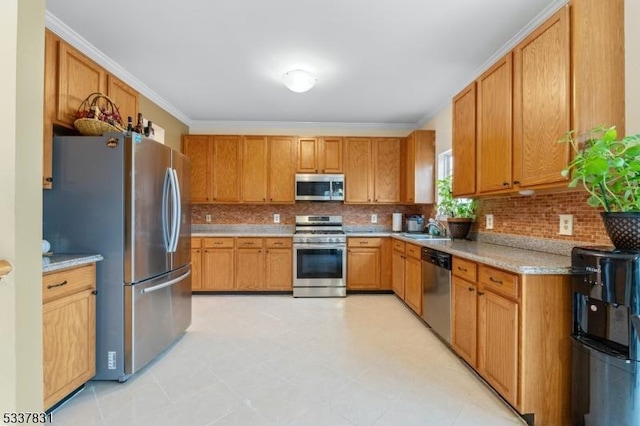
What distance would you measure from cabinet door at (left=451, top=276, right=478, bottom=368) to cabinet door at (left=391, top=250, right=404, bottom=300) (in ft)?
4.47

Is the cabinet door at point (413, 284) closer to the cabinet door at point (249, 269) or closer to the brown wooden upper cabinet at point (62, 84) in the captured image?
the cabinet door at point (249, 269)

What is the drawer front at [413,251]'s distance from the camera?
10.6ft

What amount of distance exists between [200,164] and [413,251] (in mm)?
3330

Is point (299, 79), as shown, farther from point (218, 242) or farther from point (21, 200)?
point (218, 242)

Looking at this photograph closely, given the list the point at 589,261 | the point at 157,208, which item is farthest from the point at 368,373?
the point at 157,208

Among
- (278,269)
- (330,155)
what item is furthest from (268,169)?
(278,269)

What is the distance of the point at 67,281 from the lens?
1.81m

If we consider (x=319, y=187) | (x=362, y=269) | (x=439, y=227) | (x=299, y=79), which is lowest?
(x=362, y=269)

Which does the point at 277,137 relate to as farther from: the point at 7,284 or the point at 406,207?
the point at 7,284

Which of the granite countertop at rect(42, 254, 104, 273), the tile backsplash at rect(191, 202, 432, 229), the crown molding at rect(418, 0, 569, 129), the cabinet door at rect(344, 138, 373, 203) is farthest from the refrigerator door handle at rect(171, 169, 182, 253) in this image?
the crown molding at rect(418, 0, 569, 129)

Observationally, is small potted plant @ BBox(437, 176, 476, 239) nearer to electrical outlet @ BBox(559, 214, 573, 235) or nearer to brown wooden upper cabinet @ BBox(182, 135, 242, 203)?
electrical outlet @ BBox(559, 214, 573, 235)

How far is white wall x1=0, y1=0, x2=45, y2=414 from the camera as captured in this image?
1052mm

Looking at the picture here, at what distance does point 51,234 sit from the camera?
2062mm

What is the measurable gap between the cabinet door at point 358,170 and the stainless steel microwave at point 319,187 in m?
0.16
